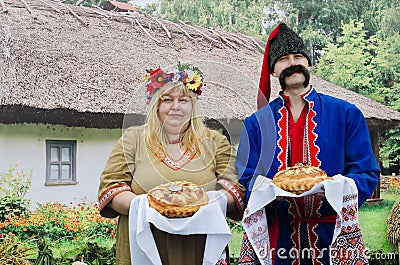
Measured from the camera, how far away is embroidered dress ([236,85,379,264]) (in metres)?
2.19

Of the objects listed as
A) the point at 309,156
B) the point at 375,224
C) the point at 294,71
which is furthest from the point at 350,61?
the point at 309,156

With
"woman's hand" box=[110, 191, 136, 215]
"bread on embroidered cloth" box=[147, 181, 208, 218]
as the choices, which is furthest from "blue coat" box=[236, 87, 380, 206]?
"woman's hand" box=[110, 191, 136, 215]

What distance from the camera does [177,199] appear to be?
1.96 meters

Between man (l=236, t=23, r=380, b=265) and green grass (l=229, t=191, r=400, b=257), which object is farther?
green grass (l=229, t=191, r=400, b=257)

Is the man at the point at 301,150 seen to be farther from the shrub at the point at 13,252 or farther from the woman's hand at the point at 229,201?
the shrub at the point at 13,252

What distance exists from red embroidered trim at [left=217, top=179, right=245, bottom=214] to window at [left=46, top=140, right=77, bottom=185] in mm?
1992

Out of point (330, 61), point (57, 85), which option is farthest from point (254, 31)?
point (57, 85)

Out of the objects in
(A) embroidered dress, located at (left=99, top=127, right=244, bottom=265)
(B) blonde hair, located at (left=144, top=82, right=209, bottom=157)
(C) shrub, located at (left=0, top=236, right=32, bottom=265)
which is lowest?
(C) shrub, located at (left=0, top=236, right=32, bottom=265)

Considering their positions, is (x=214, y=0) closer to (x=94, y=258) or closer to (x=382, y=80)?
(x=382, y=80)

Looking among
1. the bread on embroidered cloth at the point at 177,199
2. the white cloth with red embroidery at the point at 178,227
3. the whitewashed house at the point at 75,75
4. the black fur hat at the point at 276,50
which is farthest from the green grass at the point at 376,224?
the bread on embroidered cloth at the point at 177,199

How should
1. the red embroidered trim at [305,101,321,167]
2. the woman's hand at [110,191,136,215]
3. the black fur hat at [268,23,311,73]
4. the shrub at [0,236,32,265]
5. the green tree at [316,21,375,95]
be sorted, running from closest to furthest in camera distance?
the woman's hand at [110,191,136,215], the red embroidered trim at [305,101,321,167], the black fur hat at [268,23,311,73], the shrub at [0,236,32,265], the green tree at [316,21,375,95]

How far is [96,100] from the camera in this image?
4184 mm

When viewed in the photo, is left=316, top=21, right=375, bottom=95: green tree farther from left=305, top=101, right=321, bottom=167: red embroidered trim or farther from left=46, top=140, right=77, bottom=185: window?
left=305, top=101, right=321, bottom=167: red embroidered trim

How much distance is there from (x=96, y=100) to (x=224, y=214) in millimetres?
2265
